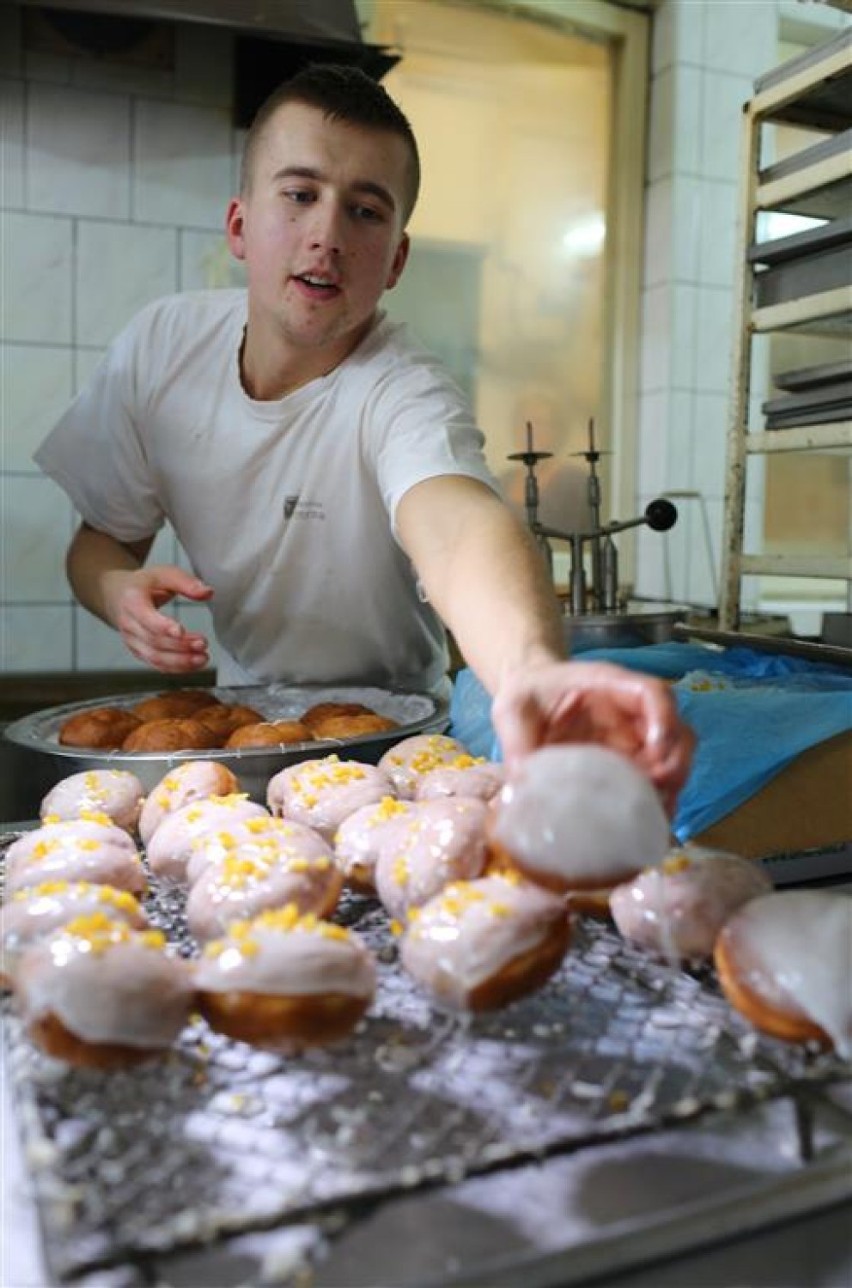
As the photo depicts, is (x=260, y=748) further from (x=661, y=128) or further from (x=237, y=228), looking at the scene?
(x=661, y=128)

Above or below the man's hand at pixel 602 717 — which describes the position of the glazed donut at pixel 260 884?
below

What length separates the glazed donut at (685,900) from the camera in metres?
0.69

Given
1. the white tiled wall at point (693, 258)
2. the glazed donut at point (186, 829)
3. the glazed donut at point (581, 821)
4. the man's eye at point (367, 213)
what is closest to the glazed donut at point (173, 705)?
the glazed donut at point (186, 829)

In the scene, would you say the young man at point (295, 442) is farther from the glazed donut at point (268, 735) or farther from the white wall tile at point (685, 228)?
the white wall tile at point (685, 228)

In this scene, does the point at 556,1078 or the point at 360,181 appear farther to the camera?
the point at 360,181

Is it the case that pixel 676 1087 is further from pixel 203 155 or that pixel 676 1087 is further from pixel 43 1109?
pixel 203 155

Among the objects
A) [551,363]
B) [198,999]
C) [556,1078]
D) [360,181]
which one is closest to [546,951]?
[556,1078]

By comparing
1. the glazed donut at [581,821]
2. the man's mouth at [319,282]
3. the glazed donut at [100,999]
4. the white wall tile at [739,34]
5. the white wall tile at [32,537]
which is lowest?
the glazed donut at [100,999]

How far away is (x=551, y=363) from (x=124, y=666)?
60.7 inches

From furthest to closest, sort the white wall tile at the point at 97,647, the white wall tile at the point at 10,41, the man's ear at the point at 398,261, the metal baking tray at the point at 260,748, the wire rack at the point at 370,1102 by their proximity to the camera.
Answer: the white wall tile at the point at 97,647, the white wall tile at the point at 10,41, the man's ear at the point at 398,261, the metal baking tray at the point at 260,748, the wire rack at the point at 370,1102

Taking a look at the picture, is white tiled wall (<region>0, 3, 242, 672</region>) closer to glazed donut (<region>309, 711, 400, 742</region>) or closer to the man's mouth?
the man's mouth

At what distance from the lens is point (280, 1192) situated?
503mm

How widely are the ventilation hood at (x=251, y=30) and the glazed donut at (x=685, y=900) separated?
2215 mm

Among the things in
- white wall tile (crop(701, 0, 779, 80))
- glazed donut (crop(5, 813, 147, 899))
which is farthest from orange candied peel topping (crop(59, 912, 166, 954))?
white wall tile (crop(701, 0, 779, 80))
